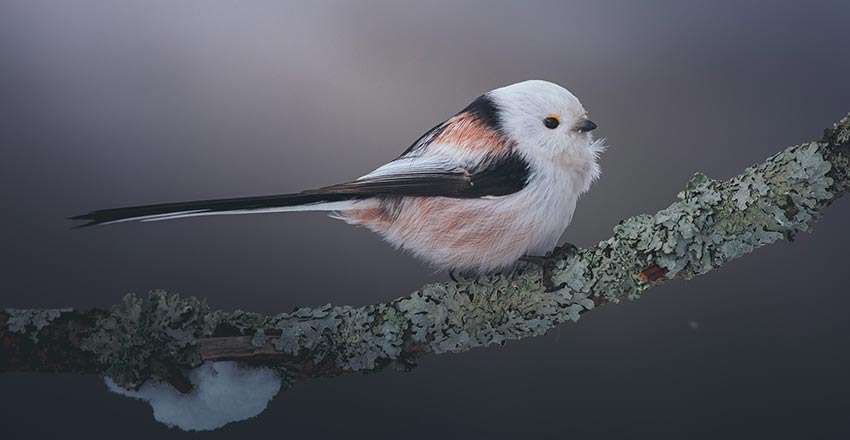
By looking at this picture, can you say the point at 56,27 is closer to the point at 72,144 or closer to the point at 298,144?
the point at 72,144

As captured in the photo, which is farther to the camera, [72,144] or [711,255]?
[72,144]

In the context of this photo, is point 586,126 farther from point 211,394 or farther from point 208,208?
point 211,394

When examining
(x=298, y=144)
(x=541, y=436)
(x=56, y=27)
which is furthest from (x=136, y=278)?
(x=541, y=436)

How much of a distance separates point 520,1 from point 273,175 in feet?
2.19

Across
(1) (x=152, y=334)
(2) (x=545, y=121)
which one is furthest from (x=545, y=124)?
(1) (x=152, y=334)

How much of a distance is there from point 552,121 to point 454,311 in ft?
1.24

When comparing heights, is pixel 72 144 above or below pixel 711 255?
below

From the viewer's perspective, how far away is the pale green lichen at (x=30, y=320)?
96 centimetres

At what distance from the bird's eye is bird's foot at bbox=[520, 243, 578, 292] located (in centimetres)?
22

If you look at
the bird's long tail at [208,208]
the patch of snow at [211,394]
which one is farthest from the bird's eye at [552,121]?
the patch of snow at [211,394]

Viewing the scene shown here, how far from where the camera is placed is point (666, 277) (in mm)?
991

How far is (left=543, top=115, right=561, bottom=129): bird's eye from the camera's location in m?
1.14

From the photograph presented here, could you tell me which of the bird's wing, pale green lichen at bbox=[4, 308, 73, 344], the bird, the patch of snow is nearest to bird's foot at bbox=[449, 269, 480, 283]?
the bird

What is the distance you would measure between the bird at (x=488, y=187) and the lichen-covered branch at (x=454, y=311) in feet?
0.22
